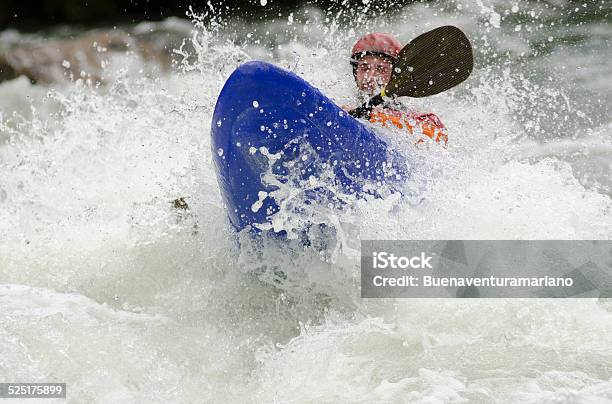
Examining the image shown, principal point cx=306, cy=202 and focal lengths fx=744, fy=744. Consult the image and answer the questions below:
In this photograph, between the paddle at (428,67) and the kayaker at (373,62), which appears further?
the kayaker at (373,62)

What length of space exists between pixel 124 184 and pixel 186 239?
0.97 meters

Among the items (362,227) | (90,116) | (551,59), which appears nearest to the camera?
(362,227)

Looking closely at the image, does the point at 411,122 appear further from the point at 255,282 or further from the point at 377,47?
the point at 255,282

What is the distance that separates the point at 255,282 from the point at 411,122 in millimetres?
844

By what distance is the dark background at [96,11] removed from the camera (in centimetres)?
772

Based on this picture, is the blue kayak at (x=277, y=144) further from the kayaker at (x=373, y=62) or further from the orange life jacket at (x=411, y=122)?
the kayaker at (x=373, y=62)

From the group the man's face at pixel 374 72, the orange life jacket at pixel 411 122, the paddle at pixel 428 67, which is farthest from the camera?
the man's face at pixel 374 72

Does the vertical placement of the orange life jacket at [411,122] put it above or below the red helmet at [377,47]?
below

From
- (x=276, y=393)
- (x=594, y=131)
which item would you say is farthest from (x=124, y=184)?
(x=594, y=131)

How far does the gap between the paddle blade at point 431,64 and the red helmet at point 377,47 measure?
31 centimetres

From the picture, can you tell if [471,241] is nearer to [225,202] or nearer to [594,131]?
[225,202]

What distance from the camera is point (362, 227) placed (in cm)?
251

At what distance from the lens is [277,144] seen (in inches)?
93.7

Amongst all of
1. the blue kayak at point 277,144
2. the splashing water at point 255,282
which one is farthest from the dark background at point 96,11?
the blue kayak at point 277,144
